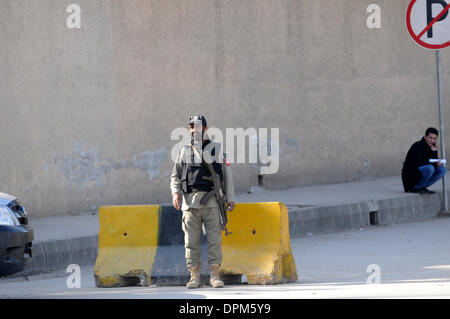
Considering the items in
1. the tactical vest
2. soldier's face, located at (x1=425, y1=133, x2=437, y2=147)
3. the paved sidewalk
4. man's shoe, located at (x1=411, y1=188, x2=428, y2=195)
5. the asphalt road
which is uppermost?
soldier's face, located at (x1=425, y1=133, x2=437, y2=147)

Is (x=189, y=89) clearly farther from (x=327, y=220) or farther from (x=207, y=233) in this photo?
(x=207, y=233)

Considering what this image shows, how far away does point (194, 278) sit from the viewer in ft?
29.4

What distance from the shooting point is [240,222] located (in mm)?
9461

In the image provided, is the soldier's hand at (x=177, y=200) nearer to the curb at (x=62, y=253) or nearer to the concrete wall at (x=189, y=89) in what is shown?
the curb at (x=62, y=253)

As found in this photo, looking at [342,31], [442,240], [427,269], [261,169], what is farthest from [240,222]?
[342,31]

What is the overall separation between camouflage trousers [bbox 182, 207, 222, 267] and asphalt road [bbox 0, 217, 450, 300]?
0.30m

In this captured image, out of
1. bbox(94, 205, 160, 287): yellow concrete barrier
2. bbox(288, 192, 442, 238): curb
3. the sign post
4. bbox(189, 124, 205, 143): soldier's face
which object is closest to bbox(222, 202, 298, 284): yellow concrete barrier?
bbox(94, 205, 160, 287): yellow concrete barrier

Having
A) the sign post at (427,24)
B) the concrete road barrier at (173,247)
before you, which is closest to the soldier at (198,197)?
the concrete road barrier at (173,247)

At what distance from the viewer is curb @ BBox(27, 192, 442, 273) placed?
1125 cm

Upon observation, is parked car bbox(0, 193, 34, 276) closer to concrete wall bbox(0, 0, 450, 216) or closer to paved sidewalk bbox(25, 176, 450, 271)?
paved sidewalk bbox(25, 176, 450, 271)

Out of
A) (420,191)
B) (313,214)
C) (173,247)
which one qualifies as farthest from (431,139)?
(173,247)

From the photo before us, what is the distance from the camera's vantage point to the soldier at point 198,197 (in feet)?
29.2

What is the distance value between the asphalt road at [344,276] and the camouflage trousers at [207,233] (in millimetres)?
301

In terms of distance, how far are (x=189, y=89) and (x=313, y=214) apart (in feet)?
10.4
